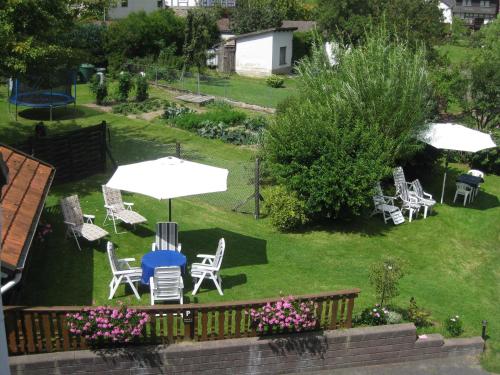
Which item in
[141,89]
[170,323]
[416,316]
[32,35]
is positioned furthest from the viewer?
[141,89]

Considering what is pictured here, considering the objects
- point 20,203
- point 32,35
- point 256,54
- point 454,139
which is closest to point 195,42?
→ point 256,54

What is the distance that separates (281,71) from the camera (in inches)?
1868

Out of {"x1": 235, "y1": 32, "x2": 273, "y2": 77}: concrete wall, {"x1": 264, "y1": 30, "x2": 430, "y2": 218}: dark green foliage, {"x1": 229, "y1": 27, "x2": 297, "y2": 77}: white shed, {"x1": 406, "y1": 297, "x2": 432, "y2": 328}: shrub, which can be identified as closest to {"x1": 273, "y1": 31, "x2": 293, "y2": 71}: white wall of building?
{"x1": 229, "y1": 27, "x2": 297, "y2": 77}: white shed

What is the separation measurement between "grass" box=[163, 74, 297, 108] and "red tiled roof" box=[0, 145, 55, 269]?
64.6 feet

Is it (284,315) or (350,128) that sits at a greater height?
(350,128)

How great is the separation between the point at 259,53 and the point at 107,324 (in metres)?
38.4

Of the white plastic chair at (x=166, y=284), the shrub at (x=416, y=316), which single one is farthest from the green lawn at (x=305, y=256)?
the white plastic chair at (x=166, y=284)

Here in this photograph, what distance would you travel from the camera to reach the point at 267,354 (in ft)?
33.2

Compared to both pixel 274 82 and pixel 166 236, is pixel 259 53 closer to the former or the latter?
pixel 274 82

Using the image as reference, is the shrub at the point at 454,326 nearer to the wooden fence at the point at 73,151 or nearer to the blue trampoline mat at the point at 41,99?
the wooden fence at the point at 73,151

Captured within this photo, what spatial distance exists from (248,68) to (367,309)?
3694 centimetres

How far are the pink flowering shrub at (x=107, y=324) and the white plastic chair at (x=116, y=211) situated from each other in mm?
5379

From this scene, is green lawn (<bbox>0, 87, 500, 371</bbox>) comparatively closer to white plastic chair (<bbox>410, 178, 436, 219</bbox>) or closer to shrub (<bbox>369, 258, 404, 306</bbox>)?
white plastic chair (<bbox>410, 178, 436, 219</bbox>)

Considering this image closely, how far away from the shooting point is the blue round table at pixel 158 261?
11758 millimetres
